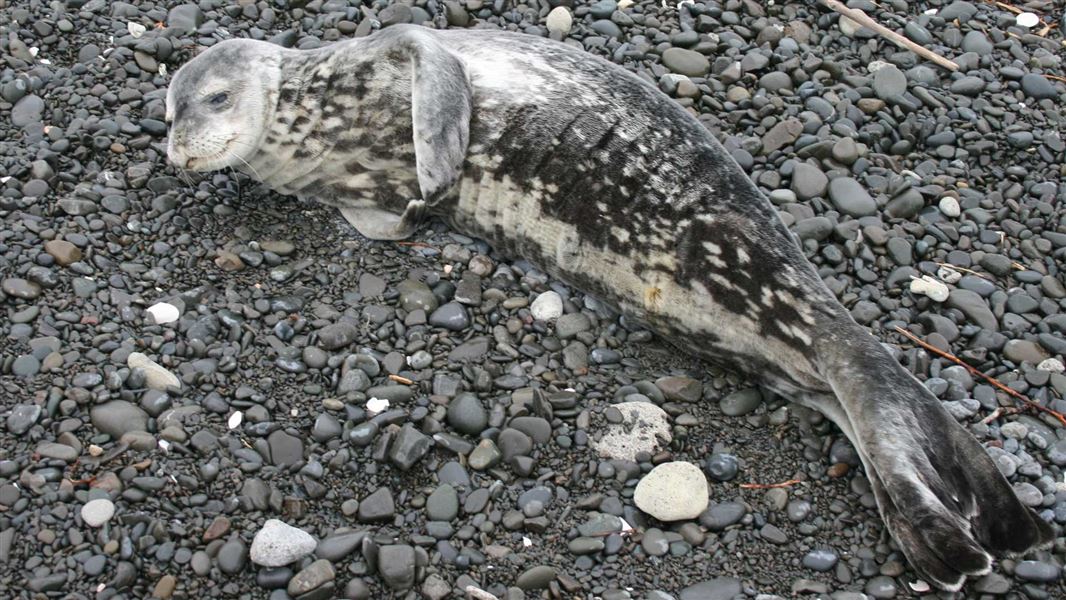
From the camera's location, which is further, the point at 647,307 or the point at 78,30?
the point at 78,30

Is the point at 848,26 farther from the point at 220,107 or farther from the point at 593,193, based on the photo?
the point at 220,107

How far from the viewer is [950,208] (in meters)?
5.02

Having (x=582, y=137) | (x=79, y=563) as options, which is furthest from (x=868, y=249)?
(x=79, y=563)

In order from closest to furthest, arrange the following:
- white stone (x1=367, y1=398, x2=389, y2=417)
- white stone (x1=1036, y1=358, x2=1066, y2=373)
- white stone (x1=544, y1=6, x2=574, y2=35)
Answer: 1. white stone (x1=367, y1=398, x2=389, y2=417)
2. white stone (x1=1036, y1=358, x2=1066, y2=373)
3. white stone (x1=544, y1=6, x2=574, y2=35)

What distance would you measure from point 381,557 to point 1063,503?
2.33 metres

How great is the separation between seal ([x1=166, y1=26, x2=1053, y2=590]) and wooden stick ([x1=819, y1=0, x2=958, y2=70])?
1.50 meters

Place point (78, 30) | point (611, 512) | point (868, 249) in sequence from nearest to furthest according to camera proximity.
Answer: point (611, 512) → point (868, 249) → point (78, 30)

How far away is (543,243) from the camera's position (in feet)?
15.5

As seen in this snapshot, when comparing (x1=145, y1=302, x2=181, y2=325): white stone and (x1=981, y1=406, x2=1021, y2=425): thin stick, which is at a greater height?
(x1=981, y1=406, x2=1021, y2=425): thin stick

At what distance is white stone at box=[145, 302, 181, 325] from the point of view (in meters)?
4.47

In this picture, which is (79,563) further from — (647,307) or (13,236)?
(647,307)

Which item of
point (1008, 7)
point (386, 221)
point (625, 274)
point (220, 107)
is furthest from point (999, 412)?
point (220, 107)

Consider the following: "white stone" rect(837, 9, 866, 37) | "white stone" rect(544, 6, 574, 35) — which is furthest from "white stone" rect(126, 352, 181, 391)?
"white stone" rect(837, 9, 866, 37)

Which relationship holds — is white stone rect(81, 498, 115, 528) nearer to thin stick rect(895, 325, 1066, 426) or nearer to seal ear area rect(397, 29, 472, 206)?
seal ear area rect(397, 29, 472, 206)
